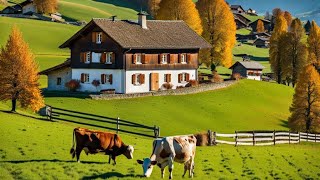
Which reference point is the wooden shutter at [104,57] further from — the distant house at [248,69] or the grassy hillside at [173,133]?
the distant house at [248,69]

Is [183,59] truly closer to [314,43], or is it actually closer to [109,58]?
[109,58]

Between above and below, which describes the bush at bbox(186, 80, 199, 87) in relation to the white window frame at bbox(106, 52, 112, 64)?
below

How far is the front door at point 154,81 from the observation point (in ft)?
223

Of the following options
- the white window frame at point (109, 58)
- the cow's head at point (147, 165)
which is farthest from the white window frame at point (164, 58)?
the cow's head at point (147, 165)

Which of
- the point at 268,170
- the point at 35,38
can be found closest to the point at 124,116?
the point at 268,170

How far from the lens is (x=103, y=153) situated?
2902cm

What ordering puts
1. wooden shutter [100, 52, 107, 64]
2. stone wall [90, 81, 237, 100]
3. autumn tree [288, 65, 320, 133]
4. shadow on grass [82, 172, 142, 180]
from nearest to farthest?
shadow on grass [82, 172, 142, 180] < autumn tree [288, 65, 320, 133] < stone wall [90, 81, 237, 100] < wooden shutter [100, 52, 107, 64]

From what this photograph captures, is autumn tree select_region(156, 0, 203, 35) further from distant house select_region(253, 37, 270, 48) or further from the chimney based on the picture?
distant house select_region(253, 37, 270, 48)

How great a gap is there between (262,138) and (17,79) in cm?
2101

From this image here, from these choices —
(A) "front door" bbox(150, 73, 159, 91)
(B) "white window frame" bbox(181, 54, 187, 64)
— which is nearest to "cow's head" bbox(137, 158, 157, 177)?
(A) "front door" bbox(150, 73, 159, 91)

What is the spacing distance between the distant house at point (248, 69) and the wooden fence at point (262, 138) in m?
47.2

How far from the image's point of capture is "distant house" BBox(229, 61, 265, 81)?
10044 cm

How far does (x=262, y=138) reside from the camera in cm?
4538

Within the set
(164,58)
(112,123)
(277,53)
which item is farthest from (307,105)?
(277,53)
